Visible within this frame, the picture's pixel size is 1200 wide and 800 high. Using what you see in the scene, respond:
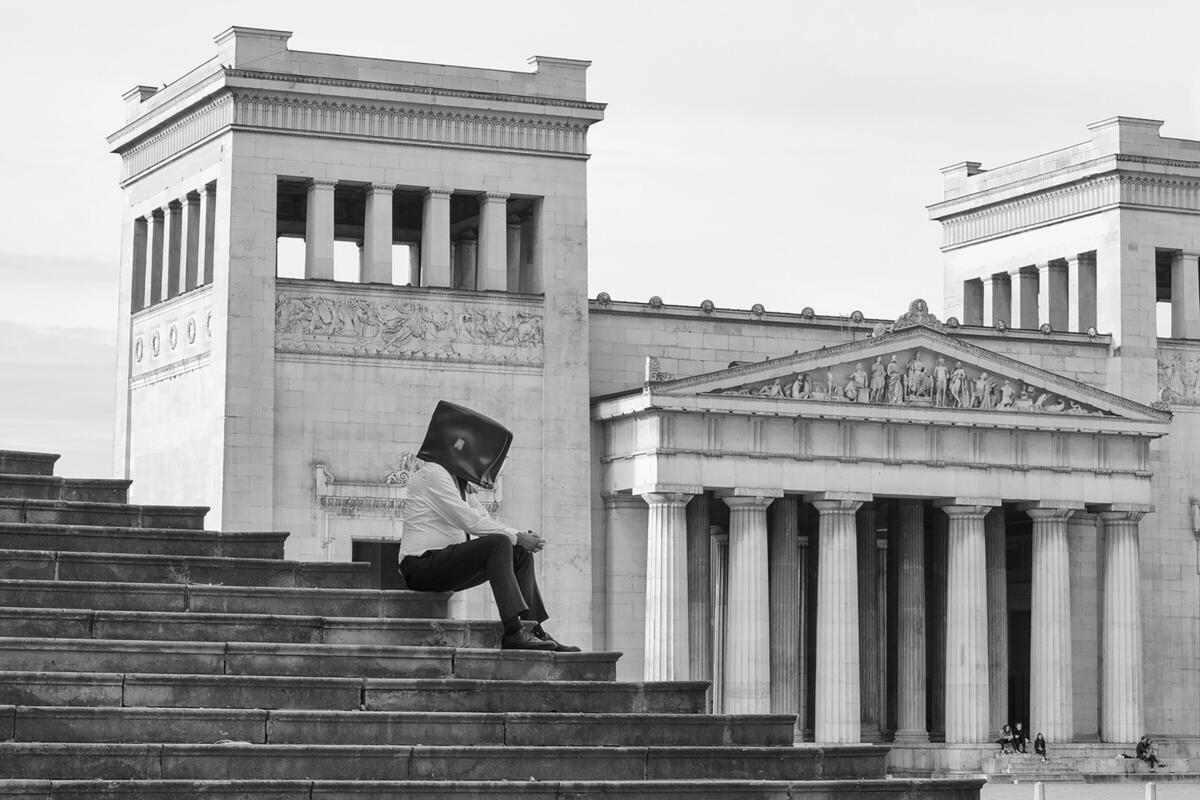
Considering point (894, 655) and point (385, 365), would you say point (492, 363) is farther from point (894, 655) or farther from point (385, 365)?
point (894, 655)

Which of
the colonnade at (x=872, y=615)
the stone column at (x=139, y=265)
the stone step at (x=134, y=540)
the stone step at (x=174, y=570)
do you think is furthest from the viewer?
the stone column at (x=139, y=265)

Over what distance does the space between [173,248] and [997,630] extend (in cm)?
2663

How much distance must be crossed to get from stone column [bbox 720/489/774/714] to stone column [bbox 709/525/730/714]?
1.13 m

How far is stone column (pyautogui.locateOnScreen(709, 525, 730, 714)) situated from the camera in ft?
234

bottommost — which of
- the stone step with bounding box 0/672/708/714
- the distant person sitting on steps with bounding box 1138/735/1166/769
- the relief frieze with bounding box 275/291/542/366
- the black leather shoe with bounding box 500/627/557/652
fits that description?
→ the distant person sitting on steps with bounding box 1138/735/1166/769

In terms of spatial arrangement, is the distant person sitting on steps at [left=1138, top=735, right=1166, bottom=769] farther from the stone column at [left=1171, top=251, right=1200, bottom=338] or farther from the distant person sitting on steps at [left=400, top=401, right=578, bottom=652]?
the distant person sitting on steps at [left=400, top=401, right=578, bottom=652]

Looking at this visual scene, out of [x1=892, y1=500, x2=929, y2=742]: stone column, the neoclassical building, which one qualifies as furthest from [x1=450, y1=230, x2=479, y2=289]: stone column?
[x1=892, y1=500, x2=929, y2=742]: stone column

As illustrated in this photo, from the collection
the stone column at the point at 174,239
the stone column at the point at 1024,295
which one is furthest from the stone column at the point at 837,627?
the stone column at the point at 174,239

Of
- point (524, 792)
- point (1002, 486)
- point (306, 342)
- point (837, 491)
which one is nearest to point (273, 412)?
point (306, 342)

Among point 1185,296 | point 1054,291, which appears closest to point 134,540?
point 1185,296

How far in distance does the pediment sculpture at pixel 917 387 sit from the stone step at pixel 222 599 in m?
36.5

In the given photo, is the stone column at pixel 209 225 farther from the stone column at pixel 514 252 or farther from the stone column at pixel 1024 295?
the stone column at pixel 1024 295

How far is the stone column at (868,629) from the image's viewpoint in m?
75.1

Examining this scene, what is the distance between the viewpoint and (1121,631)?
7325 cm
